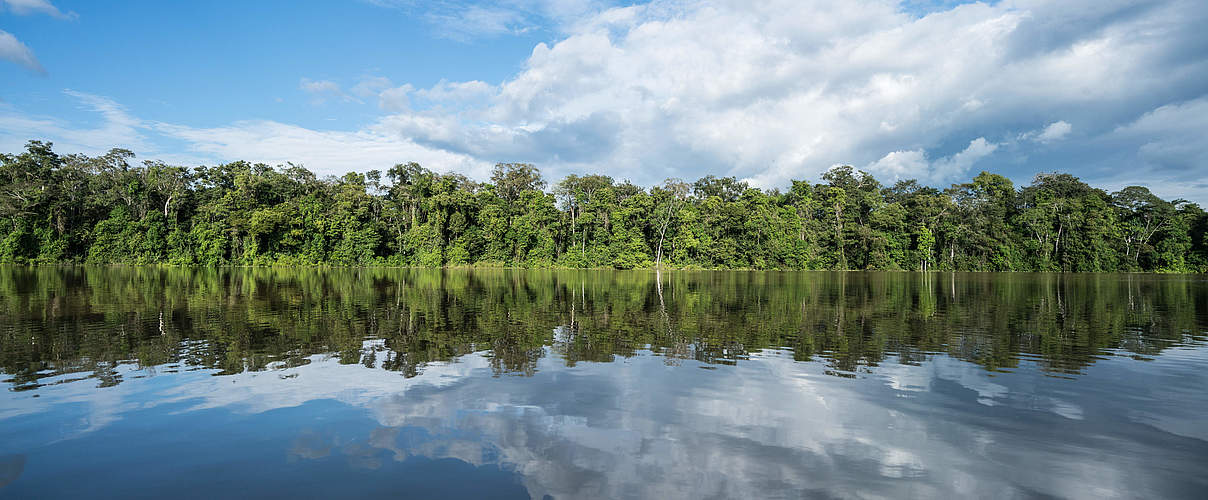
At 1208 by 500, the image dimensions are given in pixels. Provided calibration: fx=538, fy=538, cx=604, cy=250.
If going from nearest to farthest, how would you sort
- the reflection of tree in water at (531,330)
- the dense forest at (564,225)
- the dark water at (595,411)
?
the dark water at (595,411) < the reflection of tree in water at (531,330) < the dense forest at (564,225)

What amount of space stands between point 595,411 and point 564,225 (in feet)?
231

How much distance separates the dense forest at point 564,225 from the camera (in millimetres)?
73500

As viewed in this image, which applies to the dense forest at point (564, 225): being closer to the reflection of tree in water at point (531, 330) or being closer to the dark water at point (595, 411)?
the reflection of tree in water at point (531, 330)

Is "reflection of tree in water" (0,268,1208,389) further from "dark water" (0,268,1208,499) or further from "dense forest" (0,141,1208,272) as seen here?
"dense forest" (0,141,1208,272)

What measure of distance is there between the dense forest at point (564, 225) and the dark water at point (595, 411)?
60265 millimetres

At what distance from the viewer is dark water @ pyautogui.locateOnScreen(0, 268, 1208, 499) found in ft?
18.2

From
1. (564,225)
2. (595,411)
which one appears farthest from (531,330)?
(564,225)

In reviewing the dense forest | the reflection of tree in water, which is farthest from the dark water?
the dense forest

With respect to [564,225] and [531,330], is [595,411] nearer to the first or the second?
[531,330]

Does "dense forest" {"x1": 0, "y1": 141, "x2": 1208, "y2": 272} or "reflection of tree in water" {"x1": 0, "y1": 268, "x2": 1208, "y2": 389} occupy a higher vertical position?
"dense forest" {"x1": 0, "y1": 141, "x2": 1208, "y2": 272}

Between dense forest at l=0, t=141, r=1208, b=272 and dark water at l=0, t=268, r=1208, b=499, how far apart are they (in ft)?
198

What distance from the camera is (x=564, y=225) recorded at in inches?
3061

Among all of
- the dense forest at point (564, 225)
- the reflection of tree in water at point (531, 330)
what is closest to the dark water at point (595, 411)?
the reflection of tree in water at point (531, 330)

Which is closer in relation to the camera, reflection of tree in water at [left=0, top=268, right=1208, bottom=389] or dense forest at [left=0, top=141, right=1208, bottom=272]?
reflection of tree in water at [left=0, top=268, right=1208, bottom=389]
